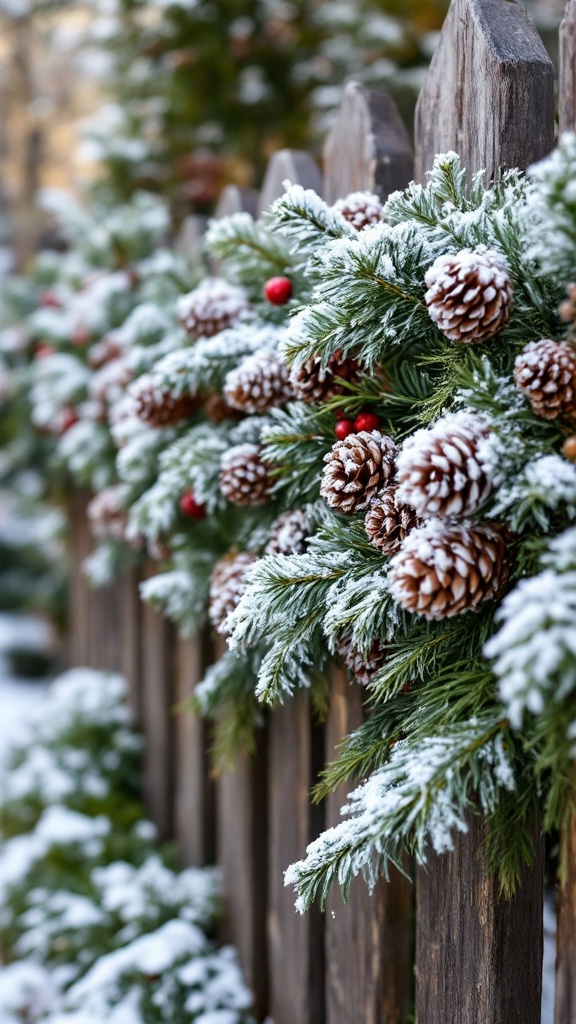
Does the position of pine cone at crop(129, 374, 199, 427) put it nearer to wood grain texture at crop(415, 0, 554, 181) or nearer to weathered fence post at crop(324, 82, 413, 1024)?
weathered fence post at crop(324, 82, 413, 1024)

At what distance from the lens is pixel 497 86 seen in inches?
39.2

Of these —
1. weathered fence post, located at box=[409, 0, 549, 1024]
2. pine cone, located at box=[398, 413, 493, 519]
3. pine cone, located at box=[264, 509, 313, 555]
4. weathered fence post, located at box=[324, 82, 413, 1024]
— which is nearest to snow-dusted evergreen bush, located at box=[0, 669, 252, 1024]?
weathered fence post, located at box=[324, 82, 413, 1024]

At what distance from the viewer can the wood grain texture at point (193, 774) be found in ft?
6.29

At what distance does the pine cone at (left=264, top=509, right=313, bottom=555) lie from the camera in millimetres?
1119

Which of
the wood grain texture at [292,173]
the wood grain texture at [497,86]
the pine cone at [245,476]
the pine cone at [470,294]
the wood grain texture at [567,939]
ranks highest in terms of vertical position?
the wood grain texture at [292,173]

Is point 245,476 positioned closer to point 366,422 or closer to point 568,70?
point 366,422

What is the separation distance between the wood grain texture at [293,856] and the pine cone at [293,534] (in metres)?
0.31

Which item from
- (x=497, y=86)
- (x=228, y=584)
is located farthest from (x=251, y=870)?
(x=497, y=86)

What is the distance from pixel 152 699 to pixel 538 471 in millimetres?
1812

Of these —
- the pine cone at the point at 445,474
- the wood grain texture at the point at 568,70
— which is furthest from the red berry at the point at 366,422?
the wood grain texture at the point at 568,70

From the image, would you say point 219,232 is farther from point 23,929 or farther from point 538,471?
Result: point 23,929

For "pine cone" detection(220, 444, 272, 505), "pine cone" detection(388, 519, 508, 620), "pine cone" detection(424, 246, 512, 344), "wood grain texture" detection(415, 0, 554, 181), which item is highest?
"wood grain texture" detection(415, 0, 554, 181)

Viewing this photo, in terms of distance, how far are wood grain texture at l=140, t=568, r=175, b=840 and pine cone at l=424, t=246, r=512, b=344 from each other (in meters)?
1.50

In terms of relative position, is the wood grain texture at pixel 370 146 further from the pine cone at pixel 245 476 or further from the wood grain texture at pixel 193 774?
the wood grain texture at pixel 193 774
